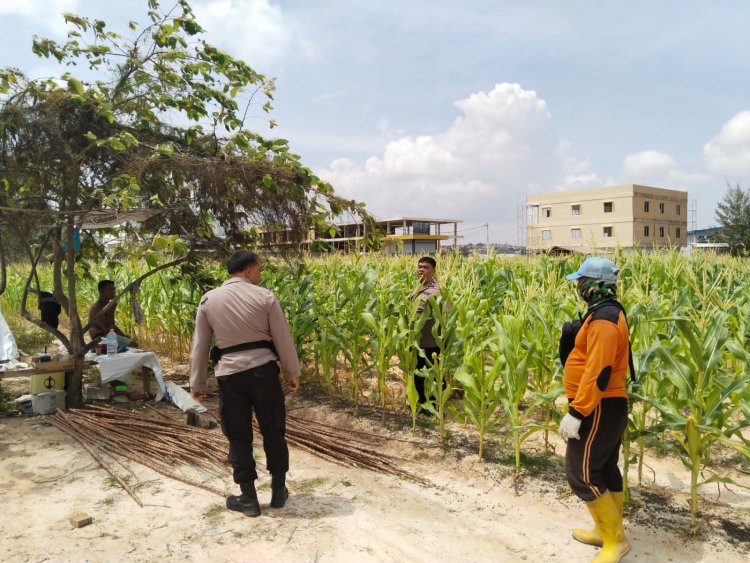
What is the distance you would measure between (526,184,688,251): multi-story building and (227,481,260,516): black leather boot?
4420 cm

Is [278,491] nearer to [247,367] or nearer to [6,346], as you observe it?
[247,367]

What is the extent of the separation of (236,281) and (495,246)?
26.3 ft

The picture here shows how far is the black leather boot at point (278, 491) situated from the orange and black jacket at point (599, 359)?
2.01 meters

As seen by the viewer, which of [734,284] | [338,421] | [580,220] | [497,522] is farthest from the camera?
[580,220]

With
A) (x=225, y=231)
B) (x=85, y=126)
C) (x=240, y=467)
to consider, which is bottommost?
(x=240, y=467)

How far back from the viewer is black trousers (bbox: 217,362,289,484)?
3.60m

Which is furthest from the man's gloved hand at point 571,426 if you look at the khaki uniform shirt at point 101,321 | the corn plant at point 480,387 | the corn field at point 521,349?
the khaki uniform shirt at point 101,321

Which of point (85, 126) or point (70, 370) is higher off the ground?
point (85, 126)

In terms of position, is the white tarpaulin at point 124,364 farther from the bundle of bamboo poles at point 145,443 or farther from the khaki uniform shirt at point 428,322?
the khaki uniform shirt at point 428,322

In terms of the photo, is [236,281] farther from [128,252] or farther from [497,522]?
[497,522]

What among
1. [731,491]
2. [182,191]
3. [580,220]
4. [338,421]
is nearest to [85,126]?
[182,191]

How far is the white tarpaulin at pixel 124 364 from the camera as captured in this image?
19.5 ft

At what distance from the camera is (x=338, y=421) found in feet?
19.2

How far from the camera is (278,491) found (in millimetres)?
3723
